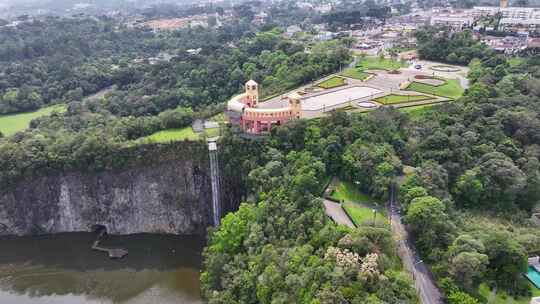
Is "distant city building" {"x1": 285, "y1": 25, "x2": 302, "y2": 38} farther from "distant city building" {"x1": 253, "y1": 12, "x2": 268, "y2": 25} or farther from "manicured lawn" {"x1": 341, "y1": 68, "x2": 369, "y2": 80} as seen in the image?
"manicured lawn" {"x1": 341, "y1": 68, "x2": 369, "y2": 80}

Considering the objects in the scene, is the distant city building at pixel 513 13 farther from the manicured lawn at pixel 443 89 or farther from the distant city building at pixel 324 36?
the manicured lawn at pixel 443 89

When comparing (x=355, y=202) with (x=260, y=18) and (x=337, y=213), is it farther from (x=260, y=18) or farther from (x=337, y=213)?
(x=260, y=18)

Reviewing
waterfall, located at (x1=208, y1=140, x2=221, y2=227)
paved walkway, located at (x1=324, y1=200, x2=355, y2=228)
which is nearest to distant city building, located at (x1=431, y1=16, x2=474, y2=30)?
waterfall, located at (x1=208, y1=140, x2=221, y2=227)

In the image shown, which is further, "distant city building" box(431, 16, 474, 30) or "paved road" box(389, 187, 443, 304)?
"distant city building" box(431, 16, 474, 30)

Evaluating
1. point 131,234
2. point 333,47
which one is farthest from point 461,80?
point 131,234

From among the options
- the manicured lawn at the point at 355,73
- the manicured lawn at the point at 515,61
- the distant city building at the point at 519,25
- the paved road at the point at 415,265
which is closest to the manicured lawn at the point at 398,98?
the manicured lawn at the point at 355,73

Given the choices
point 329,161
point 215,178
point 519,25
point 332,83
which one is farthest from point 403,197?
point 519,25
